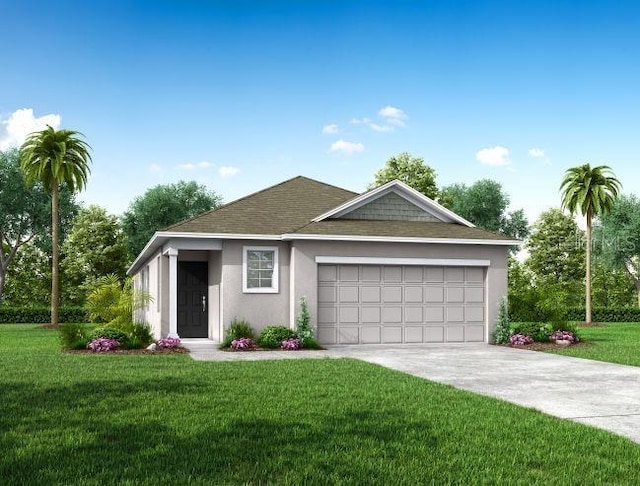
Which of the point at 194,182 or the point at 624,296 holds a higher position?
the point at 194,182

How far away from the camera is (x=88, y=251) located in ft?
163

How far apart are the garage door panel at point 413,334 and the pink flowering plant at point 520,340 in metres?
2.76

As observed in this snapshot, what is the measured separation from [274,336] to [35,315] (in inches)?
1065

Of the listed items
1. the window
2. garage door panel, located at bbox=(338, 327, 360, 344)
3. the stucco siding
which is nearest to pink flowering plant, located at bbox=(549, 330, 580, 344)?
the stucco siding

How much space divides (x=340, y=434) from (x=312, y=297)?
11585 millimetres

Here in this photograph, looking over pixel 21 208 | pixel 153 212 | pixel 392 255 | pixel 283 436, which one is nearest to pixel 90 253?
pixel 153 212

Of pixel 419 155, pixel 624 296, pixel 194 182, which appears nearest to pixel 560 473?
pixel 419 155

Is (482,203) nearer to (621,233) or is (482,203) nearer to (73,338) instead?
(621,233)

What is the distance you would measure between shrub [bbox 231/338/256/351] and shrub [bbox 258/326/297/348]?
373mm

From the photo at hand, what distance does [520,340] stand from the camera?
66.3ft

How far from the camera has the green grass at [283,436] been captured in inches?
245

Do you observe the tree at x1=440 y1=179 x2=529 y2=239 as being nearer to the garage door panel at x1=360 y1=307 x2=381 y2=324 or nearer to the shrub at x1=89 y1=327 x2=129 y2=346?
the garage door panel at x1=360 y1=307 x2=381 y2=324

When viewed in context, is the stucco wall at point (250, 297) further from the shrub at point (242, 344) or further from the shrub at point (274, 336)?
the shrub at point (242, 344)

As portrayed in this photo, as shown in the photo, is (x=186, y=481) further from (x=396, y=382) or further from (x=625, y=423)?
(x=396, y=382)
